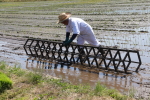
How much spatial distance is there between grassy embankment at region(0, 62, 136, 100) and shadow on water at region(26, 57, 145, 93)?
30.3 inches

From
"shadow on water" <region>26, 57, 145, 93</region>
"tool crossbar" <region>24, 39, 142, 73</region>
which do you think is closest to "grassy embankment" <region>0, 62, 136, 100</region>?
"shadow on water" <region>26, 57, 145, 93</region>

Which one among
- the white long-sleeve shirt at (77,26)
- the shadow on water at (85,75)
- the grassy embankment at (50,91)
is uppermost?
the white long-sleeve shirt at (77,26)

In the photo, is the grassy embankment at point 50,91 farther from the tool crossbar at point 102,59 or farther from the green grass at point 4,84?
the tool crossbar at point 102,59

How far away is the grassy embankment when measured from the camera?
4.90 meters

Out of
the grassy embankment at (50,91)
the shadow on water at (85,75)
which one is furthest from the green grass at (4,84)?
the shadow on water at (85,75)

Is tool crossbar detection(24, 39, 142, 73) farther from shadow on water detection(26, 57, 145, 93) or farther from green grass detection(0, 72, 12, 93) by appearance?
green grass detection(0, 72, 12, 93)

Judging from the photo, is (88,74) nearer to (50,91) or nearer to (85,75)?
(85,75)

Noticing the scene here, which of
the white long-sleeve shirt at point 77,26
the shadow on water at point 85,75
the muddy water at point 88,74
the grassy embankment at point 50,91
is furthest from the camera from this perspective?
the white long-sleeve shirt at point 77,26

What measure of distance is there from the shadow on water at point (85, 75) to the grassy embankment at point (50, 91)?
0.77 meters

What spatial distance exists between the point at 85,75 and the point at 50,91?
6.68ft

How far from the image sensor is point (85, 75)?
7.16 meters

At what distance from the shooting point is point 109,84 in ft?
20.8

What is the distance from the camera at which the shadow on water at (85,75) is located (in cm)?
629

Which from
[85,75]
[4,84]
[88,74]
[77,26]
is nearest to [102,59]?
[88,74]
